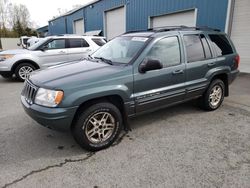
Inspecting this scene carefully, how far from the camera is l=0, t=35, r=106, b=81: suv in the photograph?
736cm

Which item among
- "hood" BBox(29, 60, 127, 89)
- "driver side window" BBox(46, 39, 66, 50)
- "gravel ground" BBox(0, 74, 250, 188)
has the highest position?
"driver side window" BBox(46, 39, 66, 50)

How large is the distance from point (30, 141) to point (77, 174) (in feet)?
4.04

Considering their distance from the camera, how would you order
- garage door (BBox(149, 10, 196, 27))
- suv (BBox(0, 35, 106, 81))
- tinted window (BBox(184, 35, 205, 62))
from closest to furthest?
tinted window (BBox(184, 35, 205, 62)) → suv (BBox(0, 35, 106, 81)) → garage door (BBox(149, 10, 196, 27))

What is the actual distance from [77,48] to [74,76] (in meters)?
5.78

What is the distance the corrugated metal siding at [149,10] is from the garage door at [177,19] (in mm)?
236

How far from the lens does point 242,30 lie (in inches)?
315

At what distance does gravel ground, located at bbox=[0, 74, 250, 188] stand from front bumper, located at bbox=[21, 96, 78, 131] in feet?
1.66

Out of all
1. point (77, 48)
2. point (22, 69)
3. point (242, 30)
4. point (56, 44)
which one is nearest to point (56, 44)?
point (56, 44)

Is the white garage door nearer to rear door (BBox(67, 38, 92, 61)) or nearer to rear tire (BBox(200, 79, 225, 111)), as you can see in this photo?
rear door (BBox(67, 38, 92, 61))

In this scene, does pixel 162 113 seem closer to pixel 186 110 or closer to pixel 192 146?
pixel 186 110

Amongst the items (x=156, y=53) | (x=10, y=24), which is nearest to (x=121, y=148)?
(x=156, y=53)

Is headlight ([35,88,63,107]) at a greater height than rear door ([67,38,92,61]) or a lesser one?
lesser

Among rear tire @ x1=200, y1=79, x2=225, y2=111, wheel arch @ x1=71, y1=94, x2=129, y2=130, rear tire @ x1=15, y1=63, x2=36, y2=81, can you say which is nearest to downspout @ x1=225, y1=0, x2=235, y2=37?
rear tire @ x1=200, y1=79, x2=225, y2=111

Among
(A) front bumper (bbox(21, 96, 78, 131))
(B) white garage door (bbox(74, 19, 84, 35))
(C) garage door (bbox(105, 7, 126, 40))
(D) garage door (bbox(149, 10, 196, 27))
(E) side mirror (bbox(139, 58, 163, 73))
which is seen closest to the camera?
(A) front bumper (bbox(21, 96, 78, 131))
